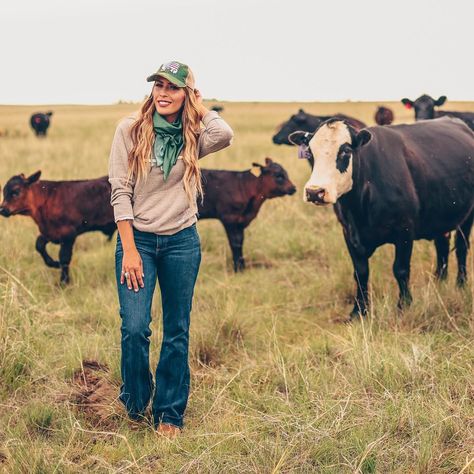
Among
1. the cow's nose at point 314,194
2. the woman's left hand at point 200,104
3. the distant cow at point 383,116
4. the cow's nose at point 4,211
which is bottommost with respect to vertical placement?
the cow's nose at point 4,211

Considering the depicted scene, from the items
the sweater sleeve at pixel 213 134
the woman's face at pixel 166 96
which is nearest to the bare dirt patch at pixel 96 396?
the sweater sleeve at pixel 213 134

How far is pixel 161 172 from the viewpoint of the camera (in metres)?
4.15

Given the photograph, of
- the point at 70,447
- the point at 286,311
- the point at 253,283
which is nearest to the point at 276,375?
the point at 70,447

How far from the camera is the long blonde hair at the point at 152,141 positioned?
4074mm

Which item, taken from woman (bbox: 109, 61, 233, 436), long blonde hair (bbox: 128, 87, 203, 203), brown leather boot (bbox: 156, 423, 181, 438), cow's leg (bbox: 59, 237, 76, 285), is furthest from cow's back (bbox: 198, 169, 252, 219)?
brown leather boot (bbox: 156, 423, 181, 438)

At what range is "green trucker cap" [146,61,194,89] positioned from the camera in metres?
4.05

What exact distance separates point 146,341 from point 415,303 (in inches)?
109

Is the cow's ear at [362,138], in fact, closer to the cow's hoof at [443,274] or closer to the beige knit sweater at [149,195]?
the cow's hoof at [443,274]

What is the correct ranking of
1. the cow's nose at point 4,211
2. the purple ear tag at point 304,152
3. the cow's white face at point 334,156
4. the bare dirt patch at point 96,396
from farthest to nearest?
the cow's nose at point 4,211 → the purple ear tag at point 304,152 → the cow's white face at point 334,156 → the bare dirt patch at point 96,396

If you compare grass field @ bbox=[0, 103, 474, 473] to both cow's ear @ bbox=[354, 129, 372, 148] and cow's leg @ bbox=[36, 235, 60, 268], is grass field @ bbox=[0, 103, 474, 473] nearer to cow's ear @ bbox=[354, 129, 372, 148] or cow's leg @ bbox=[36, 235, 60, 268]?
cow's leg @ bbox=[36, 235, 60, 268]

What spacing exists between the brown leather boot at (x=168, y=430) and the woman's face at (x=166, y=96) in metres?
1.74

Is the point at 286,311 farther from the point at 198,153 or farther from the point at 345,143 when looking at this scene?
the point at 198,153

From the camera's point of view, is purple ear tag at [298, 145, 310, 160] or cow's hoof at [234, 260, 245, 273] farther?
cow's hoof at [234, 260, 245, 273]

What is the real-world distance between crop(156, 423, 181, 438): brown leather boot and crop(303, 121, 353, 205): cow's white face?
99.0 inches
